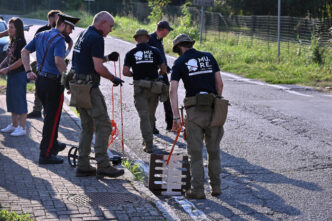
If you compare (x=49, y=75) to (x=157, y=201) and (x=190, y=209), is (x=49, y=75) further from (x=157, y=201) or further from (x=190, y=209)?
(x=190, y=209)

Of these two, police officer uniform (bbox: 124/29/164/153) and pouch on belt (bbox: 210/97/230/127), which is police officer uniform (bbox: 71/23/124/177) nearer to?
pouch on belt (bbox: 210/97/230/127)

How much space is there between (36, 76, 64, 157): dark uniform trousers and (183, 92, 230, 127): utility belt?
77.2 inches

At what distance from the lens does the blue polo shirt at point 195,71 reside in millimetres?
6613

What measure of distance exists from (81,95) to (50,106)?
94 cm

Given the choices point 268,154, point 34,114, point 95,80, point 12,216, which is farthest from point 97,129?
point 34,114

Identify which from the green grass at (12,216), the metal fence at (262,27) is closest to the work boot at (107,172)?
the green grass at (12,216)

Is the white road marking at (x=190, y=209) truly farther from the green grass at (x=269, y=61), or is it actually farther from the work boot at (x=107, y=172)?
the green grass at (x=269, y=61)

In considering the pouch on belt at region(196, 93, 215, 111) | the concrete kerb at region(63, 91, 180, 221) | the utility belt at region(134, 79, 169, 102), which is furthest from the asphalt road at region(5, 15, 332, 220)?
the pouch on belt at region(196, 93, 215, 111)

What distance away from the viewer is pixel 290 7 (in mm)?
56000

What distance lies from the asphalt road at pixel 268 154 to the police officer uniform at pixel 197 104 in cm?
25

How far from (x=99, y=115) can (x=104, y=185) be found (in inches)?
33.6

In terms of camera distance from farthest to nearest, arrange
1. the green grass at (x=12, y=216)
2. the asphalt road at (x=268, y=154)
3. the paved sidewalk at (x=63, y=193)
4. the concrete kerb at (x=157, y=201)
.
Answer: the asphalt road at (x=268, y=154) < the concrete kerb at (x=157, y=201) < the paved sidewalk at (x=63, y=193) < the green grass at (x=12, y=216)

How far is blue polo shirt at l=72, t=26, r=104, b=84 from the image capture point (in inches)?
263

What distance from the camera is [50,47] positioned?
7.33m
